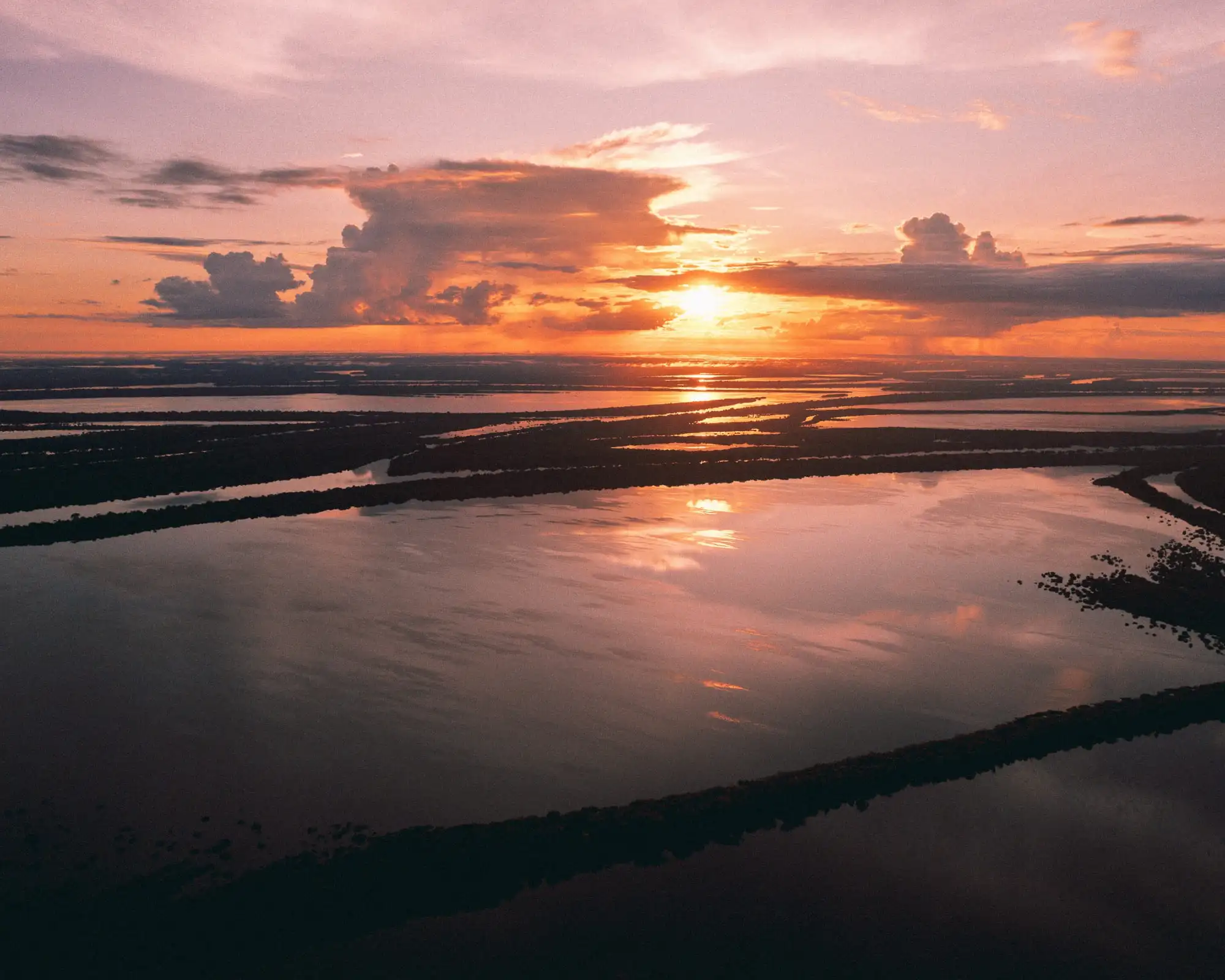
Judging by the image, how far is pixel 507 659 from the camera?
21.9 meters

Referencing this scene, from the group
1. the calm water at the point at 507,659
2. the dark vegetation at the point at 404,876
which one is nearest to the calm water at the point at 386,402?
the calm water at the point at 507,659

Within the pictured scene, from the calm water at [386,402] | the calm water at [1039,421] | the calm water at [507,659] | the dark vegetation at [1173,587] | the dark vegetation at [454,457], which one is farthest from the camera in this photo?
the calm water at [386,402]

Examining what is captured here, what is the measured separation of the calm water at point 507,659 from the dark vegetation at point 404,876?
33.6 inches

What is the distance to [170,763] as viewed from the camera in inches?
643

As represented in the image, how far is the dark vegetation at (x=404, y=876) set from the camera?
11.6 metres

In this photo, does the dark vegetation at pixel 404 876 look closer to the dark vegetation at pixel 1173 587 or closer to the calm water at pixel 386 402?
the dark vegetation at pixel 1173 587

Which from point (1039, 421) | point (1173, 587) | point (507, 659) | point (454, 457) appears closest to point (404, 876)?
point (507, 659)

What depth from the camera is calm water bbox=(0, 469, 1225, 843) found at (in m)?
16.1

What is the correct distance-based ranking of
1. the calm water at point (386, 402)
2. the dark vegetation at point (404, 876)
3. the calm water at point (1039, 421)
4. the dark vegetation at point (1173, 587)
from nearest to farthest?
the dark vegetation at point (404, 876)
the dark vegetation at point (1173, 587)
the calm water at point (1039, 421)
the calm water at point (386, 402)

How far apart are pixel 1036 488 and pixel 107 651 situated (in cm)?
4822

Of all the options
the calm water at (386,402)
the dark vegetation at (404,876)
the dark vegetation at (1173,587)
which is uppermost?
the calm water at (386,402)

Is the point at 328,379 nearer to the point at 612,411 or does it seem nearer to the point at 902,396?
the point at 612,411

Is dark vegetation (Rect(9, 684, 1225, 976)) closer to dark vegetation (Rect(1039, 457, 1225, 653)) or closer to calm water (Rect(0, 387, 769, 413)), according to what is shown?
dark vegetation (Rect(1039, 457, 1225, 653))

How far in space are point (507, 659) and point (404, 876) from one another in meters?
Answer: 8.94
